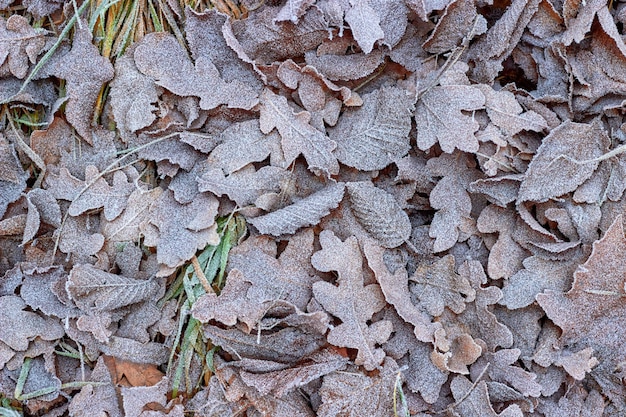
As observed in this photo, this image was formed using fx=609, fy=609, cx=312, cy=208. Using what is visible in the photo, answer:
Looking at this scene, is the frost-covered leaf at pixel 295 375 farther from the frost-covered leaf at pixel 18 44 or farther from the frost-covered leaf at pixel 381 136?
the frost-covered leaf at pixel 18 44

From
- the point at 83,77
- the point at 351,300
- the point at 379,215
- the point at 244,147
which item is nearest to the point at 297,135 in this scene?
the point at 244,147

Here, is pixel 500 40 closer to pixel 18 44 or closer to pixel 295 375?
pixel 295 375

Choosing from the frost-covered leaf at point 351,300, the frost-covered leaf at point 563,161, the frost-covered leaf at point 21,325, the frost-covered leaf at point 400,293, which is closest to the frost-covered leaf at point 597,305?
the frost-covered leaf at point 563,161

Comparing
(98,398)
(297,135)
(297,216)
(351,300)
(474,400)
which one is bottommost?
(98,398)

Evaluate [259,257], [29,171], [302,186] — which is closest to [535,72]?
[302,186]

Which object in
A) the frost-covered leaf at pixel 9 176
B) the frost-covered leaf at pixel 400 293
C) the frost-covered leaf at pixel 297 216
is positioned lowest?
the frost-covered leaf at pixel 400 293

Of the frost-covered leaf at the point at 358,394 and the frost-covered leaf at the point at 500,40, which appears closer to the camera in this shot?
the frost-covered leaf at the point at 358,394
